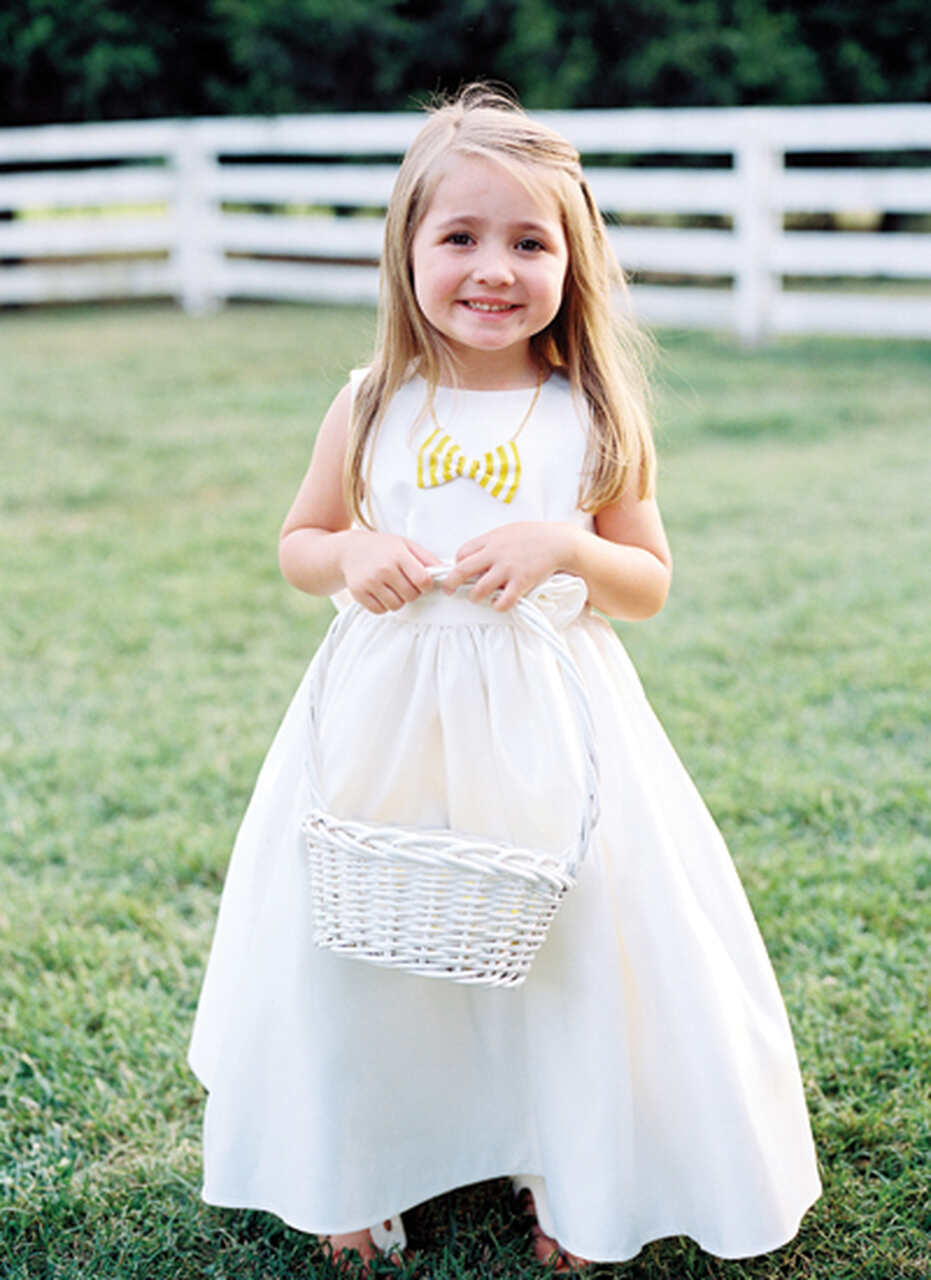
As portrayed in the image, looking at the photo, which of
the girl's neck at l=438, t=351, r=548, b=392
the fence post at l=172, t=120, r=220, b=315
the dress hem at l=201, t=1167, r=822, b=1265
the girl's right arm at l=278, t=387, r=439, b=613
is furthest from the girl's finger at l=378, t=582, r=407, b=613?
the fence post at l=172, t=120, r=220, b=315

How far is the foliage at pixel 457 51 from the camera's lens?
1218 centimetres

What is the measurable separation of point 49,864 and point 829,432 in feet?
14.2

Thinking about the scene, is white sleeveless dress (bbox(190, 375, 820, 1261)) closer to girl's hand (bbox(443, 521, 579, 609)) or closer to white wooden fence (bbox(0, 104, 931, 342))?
A: girl's hand (bbox(443, 521, 579, 609))

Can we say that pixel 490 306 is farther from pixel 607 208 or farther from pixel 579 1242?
pixel 607 208

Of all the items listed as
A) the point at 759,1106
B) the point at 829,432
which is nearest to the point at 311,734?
the point at 759,1106

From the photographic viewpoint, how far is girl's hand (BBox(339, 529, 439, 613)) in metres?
1.71

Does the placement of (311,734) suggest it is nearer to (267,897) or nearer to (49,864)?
(267,897)

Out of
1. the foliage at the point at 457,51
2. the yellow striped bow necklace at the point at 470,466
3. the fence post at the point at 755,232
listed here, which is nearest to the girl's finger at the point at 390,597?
the yellow striped bow necklace at the point at 470,466

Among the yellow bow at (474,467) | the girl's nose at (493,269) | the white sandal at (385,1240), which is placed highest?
the girl's nose at (493,269)

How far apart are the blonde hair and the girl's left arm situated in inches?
1.9

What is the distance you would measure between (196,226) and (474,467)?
9668mm

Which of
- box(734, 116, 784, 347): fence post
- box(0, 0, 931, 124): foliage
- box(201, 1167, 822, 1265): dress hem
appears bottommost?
box(201, 1167, 822, 1265): dress hem

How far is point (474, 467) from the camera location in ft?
5.83

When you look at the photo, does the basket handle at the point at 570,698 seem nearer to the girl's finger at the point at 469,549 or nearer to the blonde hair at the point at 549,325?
the girl's finger at the point at 469,549
